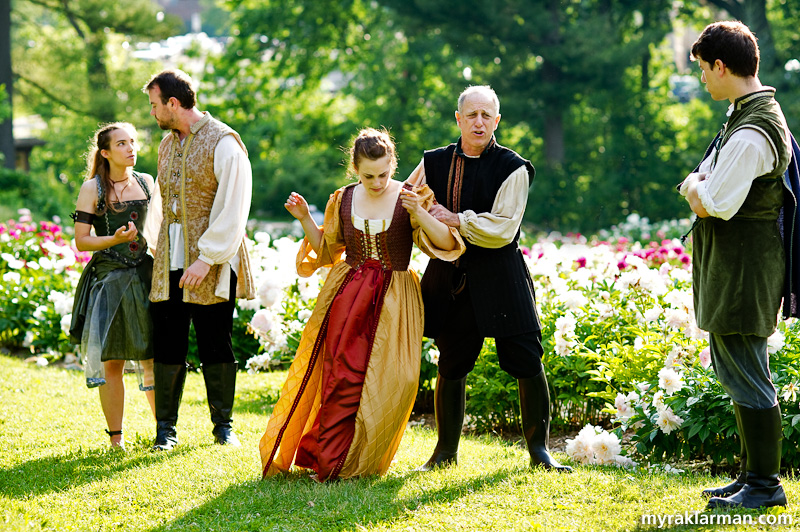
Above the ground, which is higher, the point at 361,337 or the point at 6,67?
the point at 6,67

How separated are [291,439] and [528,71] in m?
14.3

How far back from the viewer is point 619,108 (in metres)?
17.9

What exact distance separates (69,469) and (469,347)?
2051 millimetres

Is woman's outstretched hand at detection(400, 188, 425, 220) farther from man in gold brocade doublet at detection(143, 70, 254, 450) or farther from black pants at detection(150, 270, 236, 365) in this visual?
black pants at detection(150, 270, 236, 365)

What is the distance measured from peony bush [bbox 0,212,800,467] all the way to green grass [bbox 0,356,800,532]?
0.96ft

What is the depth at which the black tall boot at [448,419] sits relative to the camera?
4180 mm

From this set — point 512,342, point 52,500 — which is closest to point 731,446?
point 512,342

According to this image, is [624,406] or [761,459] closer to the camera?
[761,459]

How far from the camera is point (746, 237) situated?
324cm

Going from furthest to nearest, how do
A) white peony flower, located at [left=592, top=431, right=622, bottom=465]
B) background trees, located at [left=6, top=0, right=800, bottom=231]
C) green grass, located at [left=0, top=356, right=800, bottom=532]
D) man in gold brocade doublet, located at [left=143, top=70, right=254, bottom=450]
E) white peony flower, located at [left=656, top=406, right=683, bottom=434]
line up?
background trees, located at [left=6, top=0, right=800, bottom=231]
man in gold brocade doublet, located at [left=143, top=70, right=254, bottom=450]
white peony flower, located at [left=592, top=431, right=622, bottom=465]
white peony flower, located at [left=656, top=406, right=683, bottom=434]
green grass, located at [left=0, top=356, right=800, bottom=532]

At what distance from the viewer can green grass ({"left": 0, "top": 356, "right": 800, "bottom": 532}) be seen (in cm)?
342

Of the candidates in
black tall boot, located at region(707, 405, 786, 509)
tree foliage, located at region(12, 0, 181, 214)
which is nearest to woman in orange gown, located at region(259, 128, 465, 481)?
black tall boot, located at region(707, 405, 786, 509)

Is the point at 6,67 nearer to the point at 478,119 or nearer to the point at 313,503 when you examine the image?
the point at 478,119

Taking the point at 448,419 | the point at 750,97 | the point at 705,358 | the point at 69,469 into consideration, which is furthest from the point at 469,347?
the point at 69,469
